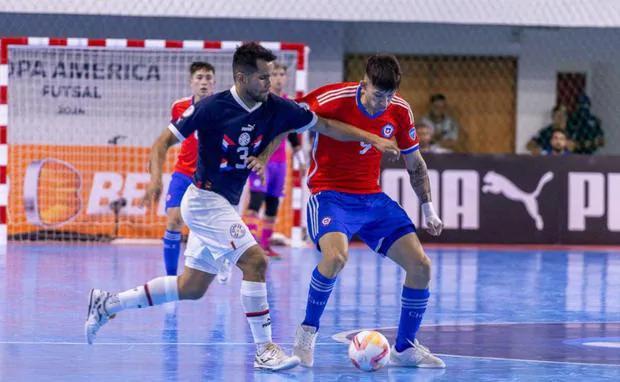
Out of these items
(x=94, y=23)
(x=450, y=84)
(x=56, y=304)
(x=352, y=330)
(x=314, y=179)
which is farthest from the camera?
(x=450, y=84)

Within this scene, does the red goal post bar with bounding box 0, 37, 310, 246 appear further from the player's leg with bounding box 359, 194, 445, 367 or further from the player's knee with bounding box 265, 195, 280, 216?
the player's leg with bounding box 359, 194, 445, 367

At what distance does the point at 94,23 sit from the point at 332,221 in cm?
1184

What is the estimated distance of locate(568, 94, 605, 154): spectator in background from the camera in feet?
61.4

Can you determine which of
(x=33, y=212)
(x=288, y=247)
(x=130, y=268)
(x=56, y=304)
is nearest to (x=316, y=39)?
(x=288, y=247)

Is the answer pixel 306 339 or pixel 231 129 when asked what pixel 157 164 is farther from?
pixel 306 339

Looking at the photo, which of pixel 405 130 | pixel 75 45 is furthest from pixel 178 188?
pixel 75 45

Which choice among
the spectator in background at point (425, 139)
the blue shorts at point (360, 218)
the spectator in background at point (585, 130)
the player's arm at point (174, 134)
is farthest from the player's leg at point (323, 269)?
the spectator in background at point (585, 130)

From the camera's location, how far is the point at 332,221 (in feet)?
23.8

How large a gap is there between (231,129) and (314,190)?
2.66 feet

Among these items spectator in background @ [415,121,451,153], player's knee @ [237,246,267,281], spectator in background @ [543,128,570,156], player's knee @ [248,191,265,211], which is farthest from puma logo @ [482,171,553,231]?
player's knee @ [237,246,267,281]

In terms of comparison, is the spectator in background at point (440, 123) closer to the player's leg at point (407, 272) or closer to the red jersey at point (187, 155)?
the red jersey at point (187, 155)

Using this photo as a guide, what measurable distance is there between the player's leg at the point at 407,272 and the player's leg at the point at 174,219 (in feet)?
11.7

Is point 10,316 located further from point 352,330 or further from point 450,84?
point 450,84

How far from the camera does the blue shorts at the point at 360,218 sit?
7.26 meters
